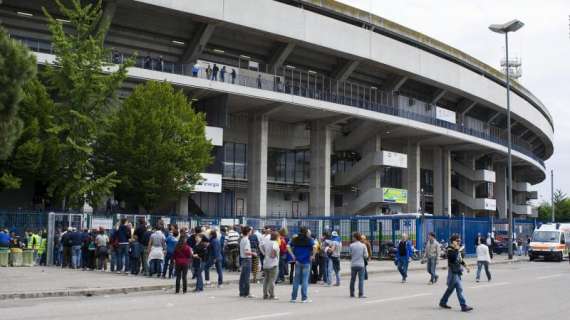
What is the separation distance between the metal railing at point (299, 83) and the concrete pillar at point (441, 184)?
4.43 m

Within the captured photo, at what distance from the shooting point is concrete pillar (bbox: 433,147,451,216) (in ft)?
231

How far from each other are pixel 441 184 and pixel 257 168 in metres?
25.5

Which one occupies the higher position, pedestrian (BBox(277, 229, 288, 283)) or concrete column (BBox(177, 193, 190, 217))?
concrete column (BBox(177, 193, 190, 217))

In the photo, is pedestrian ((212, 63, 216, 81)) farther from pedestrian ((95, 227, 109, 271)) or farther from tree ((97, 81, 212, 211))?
pedestrian ((95, 227, 109, 271))

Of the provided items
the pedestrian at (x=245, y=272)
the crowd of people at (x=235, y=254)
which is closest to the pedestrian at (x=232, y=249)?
the crowd of people at (x=235, y=254)

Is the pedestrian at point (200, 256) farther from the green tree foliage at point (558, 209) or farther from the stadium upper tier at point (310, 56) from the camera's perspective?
the green tree foliage at point (558, 209)

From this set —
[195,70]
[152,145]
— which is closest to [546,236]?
[152,145]

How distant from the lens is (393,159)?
2347 inches

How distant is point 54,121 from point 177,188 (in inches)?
351

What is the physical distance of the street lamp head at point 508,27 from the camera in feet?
132

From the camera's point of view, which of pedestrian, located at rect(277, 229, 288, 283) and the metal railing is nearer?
pedestrian, located at rect(277, 229, 288, 283)

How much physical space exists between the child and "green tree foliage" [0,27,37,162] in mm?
5556

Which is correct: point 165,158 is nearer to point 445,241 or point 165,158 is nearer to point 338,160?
point 445,241

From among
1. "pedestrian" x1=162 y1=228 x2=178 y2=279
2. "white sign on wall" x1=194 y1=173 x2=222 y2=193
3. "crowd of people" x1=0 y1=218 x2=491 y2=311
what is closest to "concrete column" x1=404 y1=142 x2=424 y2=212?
"white sign on wall" x1=194 y1=173 x2=222 y2=193
